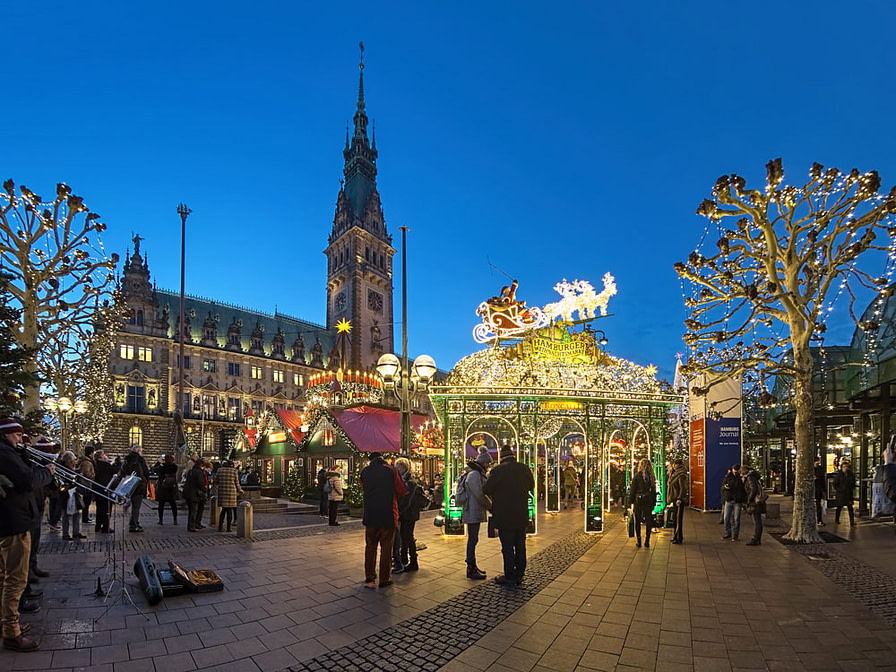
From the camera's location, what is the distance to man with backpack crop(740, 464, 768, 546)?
1166 centimetres

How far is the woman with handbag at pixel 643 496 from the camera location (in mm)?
11281

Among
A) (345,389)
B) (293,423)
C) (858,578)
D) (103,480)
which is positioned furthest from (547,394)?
(293,423)

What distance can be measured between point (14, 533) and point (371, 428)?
54.2 ft

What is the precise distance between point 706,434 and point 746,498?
6675 millimetres

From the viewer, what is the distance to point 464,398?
44.6 ft

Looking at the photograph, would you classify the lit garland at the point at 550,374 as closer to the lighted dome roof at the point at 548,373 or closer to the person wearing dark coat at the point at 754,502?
the lighted dome roof at the point at 548,373

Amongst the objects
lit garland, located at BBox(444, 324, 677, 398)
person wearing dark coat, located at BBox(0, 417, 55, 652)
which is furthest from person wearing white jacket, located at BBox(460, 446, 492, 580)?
person wearing dark coat, located at BBox(0, 417, 55, 652)

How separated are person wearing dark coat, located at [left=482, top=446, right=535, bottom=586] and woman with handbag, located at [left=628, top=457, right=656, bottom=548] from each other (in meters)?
4.46

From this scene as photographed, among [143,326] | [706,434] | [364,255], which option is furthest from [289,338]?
[706,434]

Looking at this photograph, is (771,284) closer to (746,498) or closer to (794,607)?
(746,498)

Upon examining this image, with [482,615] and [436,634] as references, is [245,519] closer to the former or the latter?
[482,615]

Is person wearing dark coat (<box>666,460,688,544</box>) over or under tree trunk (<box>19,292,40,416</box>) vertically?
under

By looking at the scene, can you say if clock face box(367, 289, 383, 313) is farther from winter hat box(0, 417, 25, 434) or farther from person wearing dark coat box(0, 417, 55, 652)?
person wearing dark coat box(0, 417, 55, 652)

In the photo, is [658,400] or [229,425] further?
[229,425]
